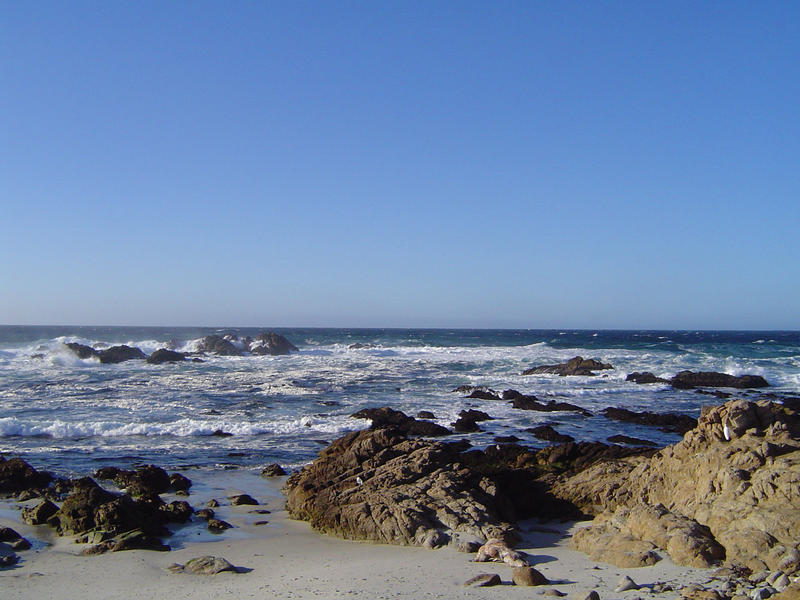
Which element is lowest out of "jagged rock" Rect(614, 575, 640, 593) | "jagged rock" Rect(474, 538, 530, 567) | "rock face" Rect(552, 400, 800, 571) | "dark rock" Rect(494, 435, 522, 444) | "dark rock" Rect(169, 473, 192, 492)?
"dark rock" Rect(494, 435, 522, 444)

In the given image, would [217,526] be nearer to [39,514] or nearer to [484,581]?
[39,514]

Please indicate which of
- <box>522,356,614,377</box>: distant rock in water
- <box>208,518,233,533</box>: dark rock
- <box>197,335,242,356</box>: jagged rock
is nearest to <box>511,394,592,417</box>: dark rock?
<box>522,356,614,377</box>: distant rock in water

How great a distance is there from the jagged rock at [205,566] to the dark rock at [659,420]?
1568cm

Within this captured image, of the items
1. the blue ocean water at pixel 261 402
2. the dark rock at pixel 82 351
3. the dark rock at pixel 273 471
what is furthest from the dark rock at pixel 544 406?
the dark rock at pixel 82 351

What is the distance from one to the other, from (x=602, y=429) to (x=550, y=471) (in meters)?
8.55

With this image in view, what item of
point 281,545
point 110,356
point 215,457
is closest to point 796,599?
point 281,545

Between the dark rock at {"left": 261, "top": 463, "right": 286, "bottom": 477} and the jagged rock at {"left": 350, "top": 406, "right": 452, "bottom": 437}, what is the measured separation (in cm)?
Answer: 459

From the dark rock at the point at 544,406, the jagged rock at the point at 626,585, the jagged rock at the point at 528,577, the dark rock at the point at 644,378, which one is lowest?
the dark rock at the point at 544,406

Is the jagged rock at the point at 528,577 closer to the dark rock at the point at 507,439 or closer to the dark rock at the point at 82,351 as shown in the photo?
the dark rock at the point at 507,439

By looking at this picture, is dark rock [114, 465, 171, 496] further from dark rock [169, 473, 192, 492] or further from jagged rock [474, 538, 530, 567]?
jagged rock [474, 538, 530, 567]

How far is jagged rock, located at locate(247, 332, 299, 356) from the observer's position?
55.8 m

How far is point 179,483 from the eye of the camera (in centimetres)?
1162

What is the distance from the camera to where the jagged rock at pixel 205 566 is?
7.24 meters

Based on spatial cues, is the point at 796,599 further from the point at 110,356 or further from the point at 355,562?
the point at 110,356
